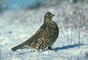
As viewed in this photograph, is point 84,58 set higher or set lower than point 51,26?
lower

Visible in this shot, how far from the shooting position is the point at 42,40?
7.35 m

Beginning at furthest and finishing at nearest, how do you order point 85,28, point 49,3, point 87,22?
point 49,3 → point 87,22 → point 85,28

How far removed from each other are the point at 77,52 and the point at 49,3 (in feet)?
79.2

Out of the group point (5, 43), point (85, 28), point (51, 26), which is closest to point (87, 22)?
point (85, 28)

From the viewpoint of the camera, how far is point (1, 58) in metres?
6.40

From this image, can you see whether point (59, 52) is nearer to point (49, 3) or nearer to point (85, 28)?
point (85, 28)

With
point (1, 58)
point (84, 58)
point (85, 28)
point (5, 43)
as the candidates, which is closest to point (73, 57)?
point (84, 58)

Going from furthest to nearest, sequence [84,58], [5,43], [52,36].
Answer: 1. [5,43]
2. [52,36]
3. [84,58]

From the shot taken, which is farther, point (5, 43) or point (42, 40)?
point (5, 43)

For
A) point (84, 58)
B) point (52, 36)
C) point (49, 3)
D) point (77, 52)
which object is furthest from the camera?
point (49, 3)

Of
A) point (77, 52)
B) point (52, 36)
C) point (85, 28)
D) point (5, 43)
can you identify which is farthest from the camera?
point (85, 28)

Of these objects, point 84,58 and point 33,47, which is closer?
point 84,58

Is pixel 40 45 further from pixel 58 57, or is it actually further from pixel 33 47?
pixel 58 57

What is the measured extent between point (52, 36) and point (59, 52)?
0.49 metres
